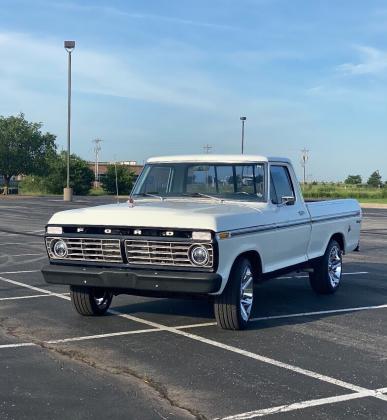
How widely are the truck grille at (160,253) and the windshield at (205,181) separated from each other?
5.57ft

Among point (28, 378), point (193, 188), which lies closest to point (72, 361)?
point (28, 378)

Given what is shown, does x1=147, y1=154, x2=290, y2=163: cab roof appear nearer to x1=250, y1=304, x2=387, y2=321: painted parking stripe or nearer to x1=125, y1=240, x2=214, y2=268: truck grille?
x1=250, y1=304, x2=387, y2=321: painted parking stripe

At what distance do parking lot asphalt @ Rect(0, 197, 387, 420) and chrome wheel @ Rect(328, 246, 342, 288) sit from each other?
300 mm

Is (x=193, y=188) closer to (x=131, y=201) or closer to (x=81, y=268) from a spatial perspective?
(x=131, y=201)

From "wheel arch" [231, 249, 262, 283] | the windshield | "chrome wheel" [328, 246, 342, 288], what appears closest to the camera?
"wheel arch" [231, 249, 262, 283]

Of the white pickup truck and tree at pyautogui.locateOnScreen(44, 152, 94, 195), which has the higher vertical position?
tree at pyautogui.locateOnScreen(44, 152, 94, 195)

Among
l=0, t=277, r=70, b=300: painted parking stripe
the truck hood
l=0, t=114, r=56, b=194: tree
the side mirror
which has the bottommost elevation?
l=0, t=277, r=70, b=300: painted parking stripe

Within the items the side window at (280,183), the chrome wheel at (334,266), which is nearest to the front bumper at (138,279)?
the side window at (280,183)

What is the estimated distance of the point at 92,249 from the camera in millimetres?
7301

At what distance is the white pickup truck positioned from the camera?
6.86 meters

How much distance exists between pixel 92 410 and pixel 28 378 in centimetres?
101

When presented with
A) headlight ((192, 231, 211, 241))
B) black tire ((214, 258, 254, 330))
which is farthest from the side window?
headlight ((192, 231, 211, 241))

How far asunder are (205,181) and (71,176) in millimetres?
64683

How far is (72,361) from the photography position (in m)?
6.18
